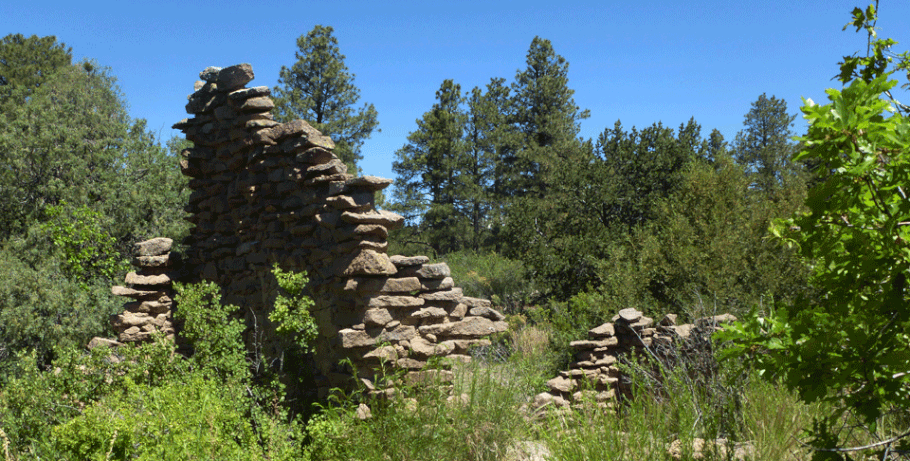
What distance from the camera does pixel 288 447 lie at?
14.8ft

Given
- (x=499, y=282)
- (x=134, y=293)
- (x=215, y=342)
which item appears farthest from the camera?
(x=499, y=282)

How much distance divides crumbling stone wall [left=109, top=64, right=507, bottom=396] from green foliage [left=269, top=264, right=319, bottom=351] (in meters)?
0.23

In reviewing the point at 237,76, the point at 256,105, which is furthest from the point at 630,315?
the point at 237,76

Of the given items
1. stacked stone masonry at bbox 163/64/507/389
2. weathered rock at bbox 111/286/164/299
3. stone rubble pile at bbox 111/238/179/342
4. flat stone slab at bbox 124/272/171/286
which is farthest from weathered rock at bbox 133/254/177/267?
stacked stone masonry at bbox 163/64/507/389

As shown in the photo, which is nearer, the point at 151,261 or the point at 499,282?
the point at 151,261

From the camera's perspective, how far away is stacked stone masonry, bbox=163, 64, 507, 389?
5469mm

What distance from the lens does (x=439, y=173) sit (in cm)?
2358

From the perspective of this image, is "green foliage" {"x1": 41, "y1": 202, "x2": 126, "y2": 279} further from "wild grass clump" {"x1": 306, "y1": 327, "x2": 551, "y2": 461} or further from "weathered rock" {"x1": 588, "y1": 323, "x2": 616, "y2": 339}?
"weathered rock" {"x1": 588, "y1": 323, "x2": 616, "y2": 339}

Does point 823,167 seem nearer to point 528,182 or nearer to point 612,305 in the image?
point 612,305

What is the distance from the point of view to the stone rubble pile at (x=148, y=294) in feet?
26.0

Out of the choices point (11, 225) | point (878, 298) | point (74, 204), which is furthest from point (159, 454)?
point (11, 225)

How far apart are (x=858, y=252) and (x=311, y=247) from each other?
489 cm

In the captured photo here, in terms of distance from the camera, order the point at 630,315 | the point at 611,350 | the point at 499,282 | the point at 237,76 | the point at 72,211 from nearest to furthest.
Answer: the point at 237,76 → the point at 630,315 → the point at 611,350 → the point at 72,211 → the point at 499,282

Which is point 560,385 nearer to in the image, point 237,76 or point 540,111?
point 237,76
